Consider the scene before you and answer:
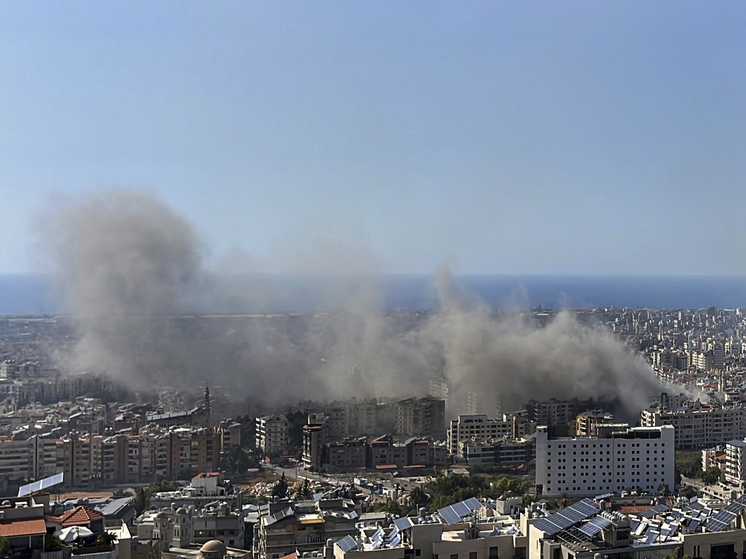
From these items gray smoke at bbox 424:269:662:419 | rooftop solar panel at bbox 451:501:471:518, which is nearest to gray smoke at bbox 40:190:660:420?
gray smoke at bbox 424:269:662:419

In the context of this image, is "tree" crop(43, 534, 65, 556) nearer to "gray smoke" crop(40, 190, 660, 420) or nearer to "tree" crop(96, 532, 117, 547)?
"tree" crop(96, 532, 117, 547)

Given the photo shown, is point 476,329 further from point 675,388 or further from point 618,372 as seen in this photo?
point 675,388

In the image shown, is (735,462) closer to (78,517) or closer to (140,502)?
(140,502)

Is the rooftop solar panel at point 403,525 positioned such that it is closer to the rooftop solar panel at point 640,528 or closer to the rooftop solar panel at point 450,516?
the rooftop solar panel at point 450,516

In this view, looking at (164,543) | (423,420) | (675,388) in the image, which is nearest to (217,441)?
(423,420)

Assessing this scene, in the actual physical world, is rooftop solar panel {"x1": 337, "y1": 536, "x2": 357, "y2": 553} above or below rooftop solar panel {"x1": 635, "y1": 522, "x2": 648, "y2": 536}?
above

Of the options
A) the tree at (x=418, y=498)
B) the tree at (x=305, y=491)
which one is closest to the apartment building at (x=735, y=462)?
the tree at (x=418, y=498)

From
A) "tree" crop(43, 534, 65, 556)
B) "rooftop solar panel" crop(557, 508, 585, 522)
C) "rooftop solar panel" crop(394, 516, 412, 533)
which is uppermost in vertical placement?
"rooftop solar panel" crop(557, 508, 585, 522)
